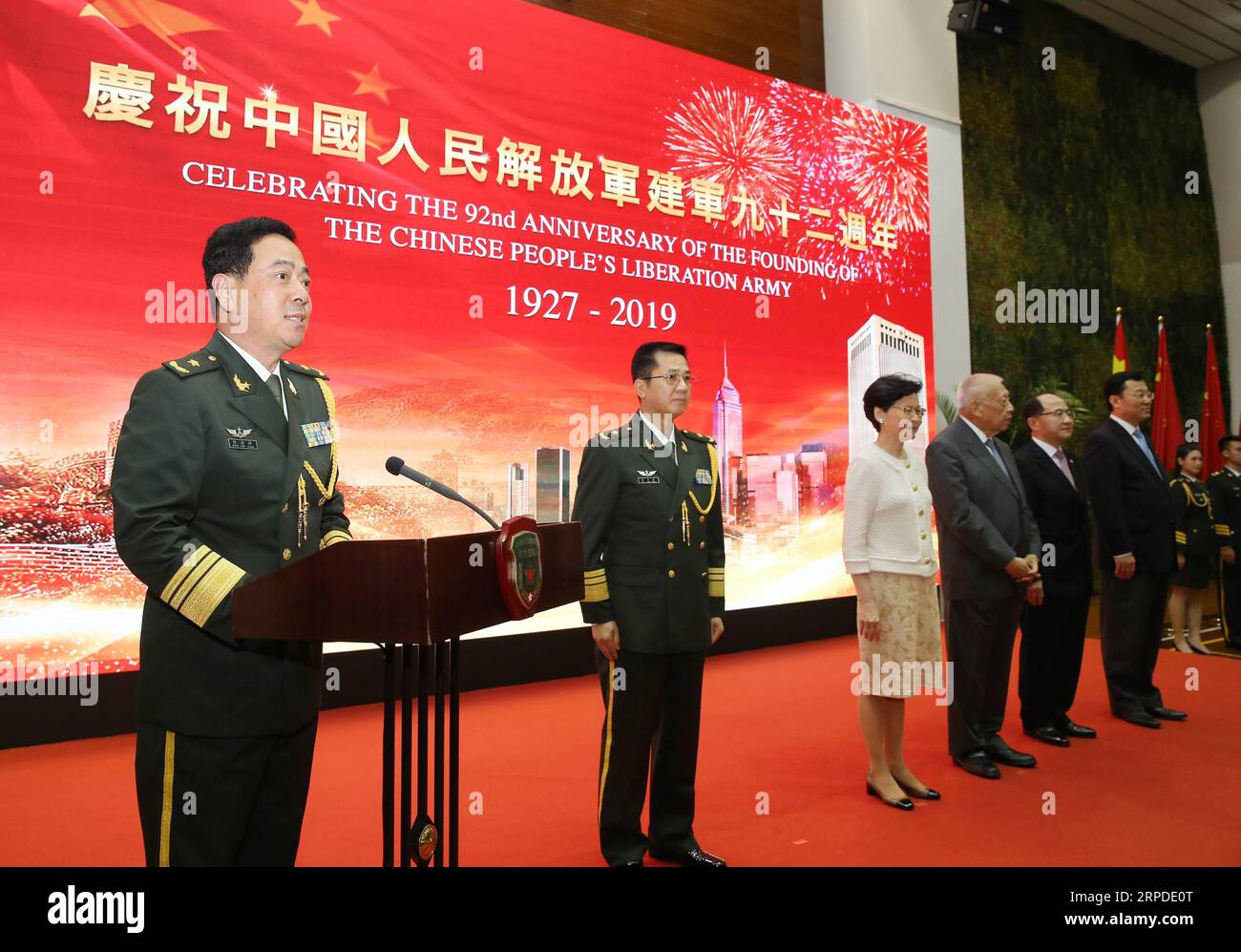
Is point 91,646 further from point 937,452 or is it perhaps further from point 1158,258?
point 1158,258

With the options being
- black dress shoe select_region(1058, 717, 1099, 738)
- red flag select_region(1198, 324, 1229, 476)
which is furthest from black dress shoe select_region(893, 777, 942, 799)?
red flag select_region(1198, 324, 1229, 476)

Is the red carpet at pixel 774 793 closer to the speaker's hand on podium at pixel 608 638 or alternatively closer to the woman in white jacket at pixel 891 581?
the woman in white jacket at pixel 891 581

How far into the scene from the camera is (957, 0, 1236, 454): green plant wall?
8.22 meters

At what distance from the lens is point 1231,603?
6031 millimetres

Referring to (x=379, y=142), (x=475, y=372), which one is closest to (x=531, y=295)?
(x=475, y=372)

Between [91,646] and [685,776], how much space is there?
2555 millimetres

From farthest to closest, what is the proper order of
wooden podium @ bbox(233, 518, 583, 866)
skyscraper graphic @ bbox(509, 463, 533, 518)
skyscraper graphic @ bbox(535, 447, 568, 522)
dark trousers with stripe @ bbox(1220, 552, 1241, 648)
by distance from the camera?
1. dark trousers with stripe @ bbox(1220, 552, 1241, 648)
2. skyscraper graphic @ bbox(535, 447, 568, 522)
3. skyscraper graphic @ bbox(509, 463, 533, 518)
4. wooden podium @ bbox(233, 518, 583, 866)

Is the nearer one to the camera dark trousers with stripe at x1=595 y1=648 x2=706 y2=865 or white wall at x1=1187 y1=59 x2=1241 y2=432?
dark trousers with stripe at x1=595 y1=648 x2=706 y2=865

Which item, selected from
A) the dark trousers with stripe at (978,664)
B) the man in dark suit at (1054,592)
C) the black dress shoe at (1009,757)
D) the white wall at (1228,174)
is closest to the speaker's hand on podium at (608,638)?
the dark trousers with stripe at (978,664)

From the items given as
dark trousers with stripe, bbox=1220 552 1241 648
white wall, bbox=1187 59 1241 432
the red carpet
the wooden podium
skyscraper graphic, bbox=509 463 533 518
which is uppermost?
white wall, bbox=1187 59 1241 432

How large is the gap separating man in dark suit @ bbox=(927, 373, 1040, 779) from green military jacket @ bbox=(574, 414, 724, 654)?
1.26 metres

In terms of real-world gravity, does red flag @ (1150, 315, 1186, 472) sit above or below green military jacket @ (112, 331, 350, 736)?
above

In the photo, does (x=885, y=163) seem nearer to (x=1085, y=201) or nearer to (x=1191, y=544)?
(x=1191, y=544)

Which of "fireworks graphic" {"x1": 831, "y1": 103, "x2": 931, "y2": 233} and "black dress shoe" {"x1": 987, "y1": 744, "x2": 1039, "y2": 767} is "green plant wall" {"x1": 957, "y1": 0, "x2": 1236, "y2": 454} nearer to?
"fireworks graphic" {"x1": 831, "y1": 103, "x2": 931, "y2": 233}
